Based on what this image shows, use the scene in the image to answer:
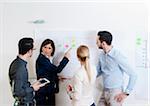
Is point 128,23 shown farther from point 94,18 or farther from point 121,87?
point 121,87

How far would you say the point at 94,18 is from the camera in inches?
63.7

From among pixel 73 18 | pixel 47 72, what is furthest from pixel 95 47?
pixel 47 72

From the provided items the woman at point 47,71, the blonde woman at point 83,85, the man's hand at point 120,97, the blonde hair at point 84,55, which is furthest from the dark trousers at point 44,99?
the man's hand at point 120,97

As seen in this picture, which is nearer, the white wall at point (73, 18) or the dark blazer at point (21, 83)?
the dark blazer at point (21, 83)

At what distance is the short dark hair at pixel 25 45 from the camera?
5.10 feet

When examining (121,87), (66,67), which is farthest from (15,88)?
(121,87)

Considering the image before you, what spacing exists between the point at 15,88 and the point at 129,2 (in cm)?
87

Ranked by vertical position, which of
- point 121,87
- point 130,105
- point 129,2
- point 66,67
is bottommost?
point 130,105

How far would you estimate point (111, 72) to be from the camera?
159 cm

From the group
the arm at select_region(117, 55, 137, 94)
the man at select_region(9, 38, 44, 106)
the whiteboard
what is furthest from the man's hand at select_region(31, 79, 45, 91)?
the arm at select_region(117, 55, 137, 94)

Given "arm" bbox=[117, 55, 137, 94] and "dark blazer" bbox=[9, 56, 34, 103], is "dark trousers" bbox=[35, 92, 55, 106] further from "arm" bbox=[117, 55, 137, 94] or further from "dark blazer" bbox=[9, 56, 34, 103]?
"arm" bbox=[117, 55, 137, 94]

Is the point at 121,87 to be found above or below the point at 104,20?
below

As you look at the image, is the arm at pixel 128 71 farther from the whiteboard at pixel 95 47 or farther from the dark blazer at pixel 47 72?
the dark blazer at pixel 47 72

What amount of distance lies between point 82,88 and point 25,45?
429 mm
